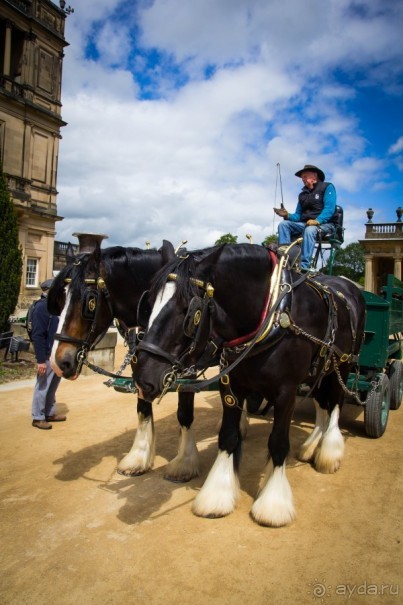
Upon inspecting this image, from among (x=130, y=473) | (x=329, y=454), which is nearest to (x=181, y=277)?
(x=130, y=473)

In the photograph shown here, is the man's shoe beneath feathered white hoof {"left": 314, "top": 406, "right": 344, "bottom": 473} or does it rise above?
beneath

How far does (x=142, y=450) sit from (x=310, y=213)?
3.84 metres

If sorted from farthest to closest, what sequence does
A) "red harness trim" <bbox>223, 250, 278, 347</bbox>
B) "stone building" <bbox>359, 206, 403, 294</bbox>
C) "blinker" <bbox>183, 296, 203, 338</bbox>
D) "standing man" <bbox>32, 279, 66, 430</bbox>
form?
"stone building" <bbox>359, 206, 403, 294</bbox>
"standing man" <bbox>32, 279, 66, 430</bbox>
"red harness trim" <bbox>223, 250, 278, 347</bbox>
"blinker" <bbox>183, 296, 203, 338</bbox>

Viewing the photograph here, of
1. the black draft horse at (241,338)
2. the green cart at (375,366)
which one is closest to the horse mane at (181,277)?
the black draft horse at (241,338)

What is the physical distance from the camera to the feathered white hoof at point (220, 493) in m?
3.23

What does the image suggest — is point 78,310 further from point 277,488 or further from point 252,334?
point 277,488

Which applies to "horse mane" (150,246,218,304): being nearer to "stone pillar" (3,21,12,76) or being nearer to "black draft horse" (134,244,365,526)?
"black draft horse" (134,244,365,526)

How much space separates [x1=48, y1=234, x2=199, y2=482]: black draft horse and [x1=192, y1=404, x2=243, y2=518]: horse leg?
69 centimetres

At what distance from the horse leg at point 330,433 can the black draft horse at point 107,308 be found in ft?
4.41

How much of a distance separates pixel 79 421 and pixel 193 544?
351 centimetres

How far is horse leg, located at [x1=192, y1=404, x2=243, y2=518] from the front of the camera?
3.25m

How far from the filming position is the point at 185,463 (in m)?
4.02

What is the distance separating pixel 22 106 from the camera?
25.6 meters

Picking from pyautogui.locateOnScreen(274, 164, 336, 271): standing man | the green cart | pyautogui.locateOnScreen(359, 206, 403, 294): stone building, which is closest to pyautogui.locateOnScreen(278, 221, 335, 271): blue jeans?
pyautogui.locateOnScreen(274, 164, 336, 271): standing man
